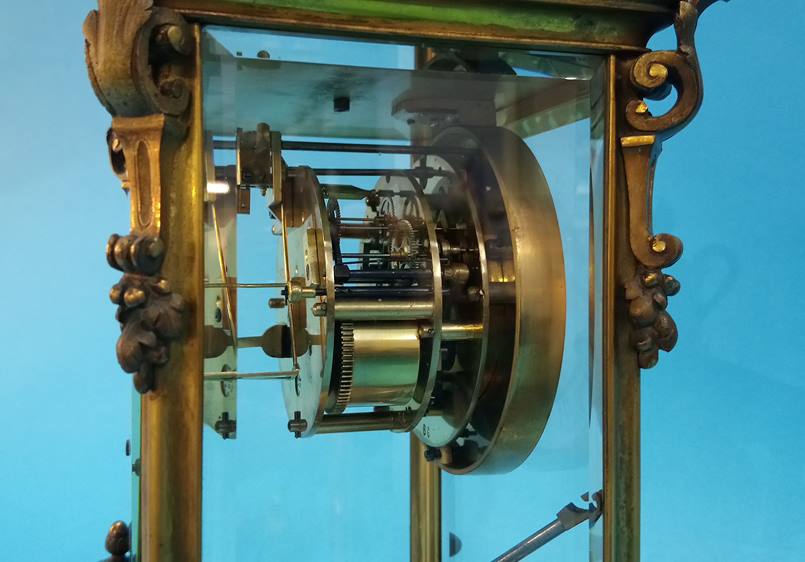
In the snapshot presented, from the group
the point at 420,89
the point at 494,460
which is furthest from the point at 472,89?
the point at 494,460

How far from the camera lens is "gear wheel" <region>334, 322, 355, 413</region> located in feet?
3.43

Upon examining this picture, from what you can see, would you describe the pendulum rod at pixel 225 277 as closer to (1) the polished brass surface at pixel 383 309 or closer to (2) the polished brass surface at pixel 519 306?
(1) the polished brass surface at pixel 383 309

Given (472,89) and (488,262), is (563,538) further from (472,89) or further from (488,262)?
(472,89)

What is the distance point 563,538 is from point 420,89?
62 centimetres

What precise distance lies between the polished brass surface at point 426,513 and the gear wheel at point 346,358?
0.54m

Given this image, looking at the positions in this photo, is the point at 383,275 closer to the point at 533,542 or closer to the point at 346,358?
the point at 346,358

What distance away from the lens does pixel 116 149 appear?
0.87 m

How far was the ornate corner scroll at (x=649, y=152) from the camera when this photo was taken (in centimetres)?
A: 94

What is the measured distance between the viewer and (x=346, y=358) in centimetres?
105

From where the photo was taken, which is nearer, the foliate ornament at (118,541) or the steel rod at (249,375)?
the steel rod at (249,375)

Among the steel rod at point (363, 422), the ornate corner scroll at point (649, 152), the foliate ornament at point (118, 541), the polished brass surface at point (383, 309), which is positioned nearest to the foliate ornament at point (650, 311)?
the ornate corner scroll at point (649, 152)

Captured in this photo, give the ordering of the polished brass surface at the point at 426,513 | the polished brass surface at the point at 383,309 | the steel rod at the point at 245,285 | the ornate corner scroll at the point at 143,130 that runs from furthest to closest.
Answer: the polished brass surface at the point at 426,513 < the polished brass surface at the point at 383,309 < the steel rod at the point at 245,285 < the ornate corner scroll at the point at 143,130

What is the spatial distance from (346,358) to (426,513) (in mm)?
648

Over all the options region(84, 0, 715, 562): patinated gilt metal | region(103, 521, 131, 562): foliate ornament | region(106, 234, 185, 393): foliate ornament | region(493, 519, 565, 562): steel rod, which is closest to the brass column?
region(84, 0, 715, 562): patinated gilt metal
